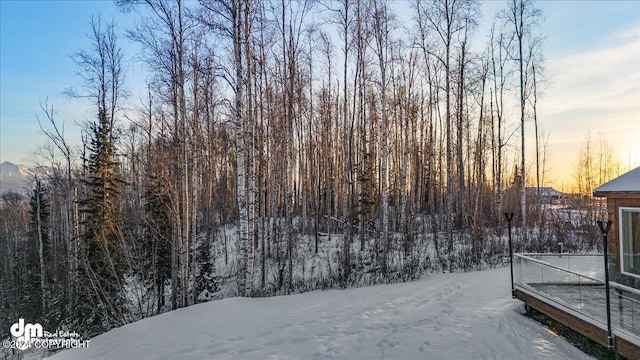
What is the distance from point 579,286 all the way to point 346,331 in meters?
4.36

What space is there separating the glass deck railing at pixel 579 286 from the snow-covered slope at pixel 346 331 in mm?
687

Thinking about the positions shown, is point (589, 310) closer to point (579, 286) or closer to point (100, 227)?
point (579, 286)

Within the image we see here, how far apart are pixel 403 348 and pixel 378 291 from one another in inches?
166

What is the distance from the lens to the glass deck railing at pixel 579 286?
16.8 ft

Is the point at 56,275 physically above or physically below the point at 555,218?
below

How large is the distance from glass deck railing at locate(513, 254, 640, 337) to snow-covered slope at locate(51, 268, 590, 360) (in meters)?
0.69

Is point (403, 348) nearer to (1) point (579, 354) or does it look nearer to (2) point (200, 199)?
(1) point (579, 354)

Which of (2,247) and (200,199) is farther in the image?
(2,247)

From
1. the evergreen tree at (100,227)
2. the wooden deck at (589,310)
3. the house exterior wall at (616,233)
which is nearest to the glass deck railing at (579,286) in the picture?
the wooden deck at (589,310)

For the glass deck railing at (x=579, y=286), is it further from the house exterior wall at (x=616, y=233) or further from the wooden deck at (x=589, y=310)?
the house exterior wall at (x=616, y=233)

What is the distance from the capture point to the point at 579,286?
6.19m

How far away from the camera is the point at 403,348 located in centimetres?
555

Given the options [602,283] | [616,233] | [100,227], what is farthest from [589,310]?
[100,227]

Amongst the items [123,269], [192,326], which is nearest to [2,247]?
[123,269]
